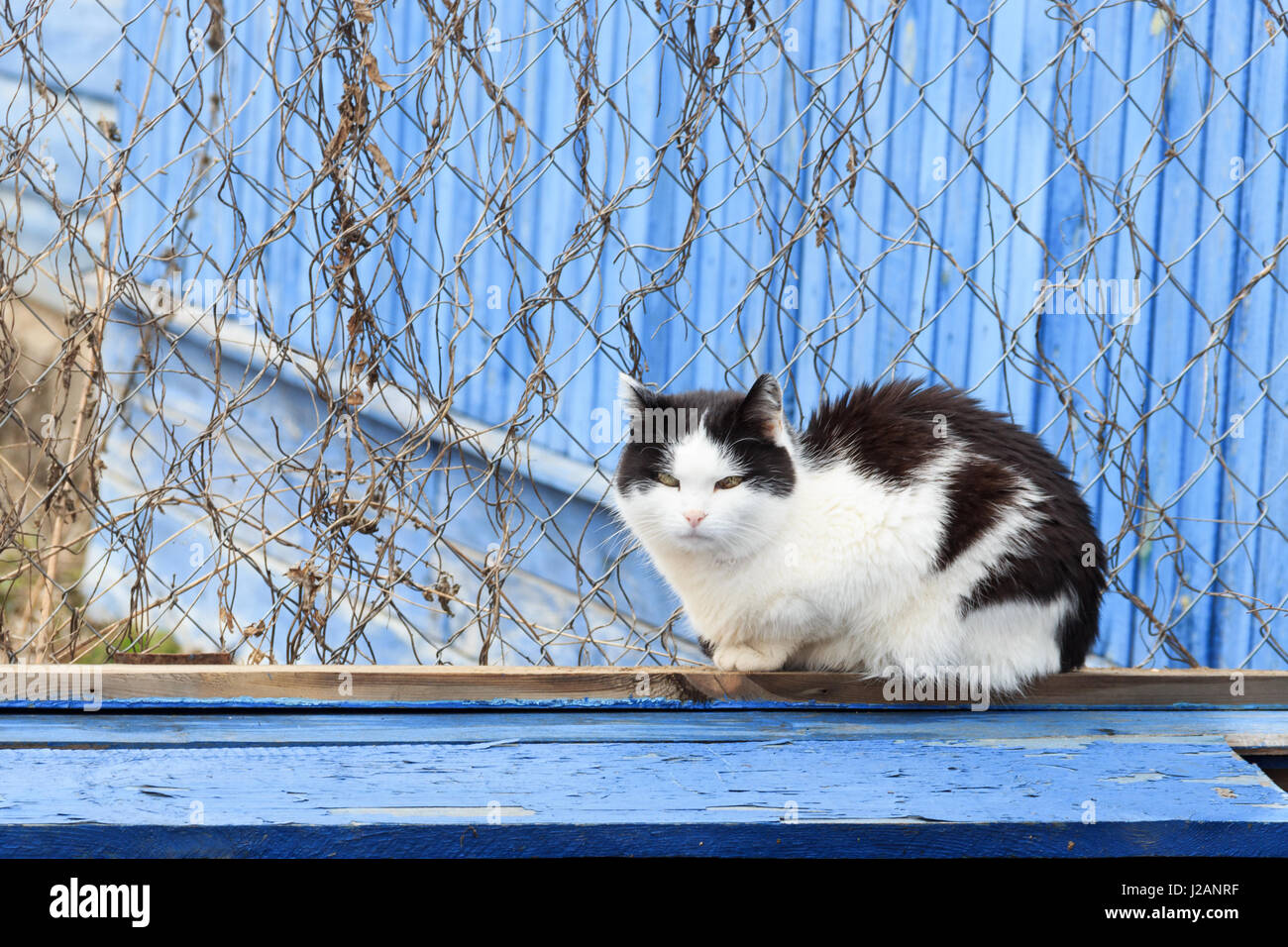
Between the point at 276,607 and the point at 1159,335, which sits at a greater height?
the point at 1159,335

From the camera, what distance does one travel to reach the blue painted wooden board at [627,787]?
1.27 m

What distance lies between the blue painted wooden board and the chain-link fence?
0.49 meters

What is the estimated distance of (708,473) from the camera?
5.95 ft

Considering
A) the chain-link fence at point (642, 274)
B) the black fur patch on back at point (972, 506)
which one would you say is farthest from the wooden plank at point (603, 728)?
the chain-link fence at point (642, 274)

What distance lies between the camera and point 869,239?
11.0 feet

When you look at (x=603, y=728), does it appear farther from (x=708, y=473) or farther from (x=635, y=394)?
(x=635, y=394)

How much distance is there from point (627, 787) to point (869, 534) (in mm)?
591

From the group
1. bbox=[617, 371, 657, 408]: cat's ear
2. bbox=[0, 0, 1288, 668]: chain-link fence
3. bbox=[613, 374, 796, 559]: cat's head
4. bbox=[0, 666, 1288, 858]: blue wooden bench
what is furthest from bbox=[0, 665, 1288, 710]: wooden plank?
bbox=[617, 371, 657, 408]: cat's ear

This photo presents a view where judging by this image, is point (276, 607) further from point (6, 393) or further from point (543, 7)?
point (543, 7)

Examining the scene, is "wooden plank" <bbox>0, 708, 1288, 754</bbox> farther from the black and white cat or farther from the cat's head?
the cat's head
